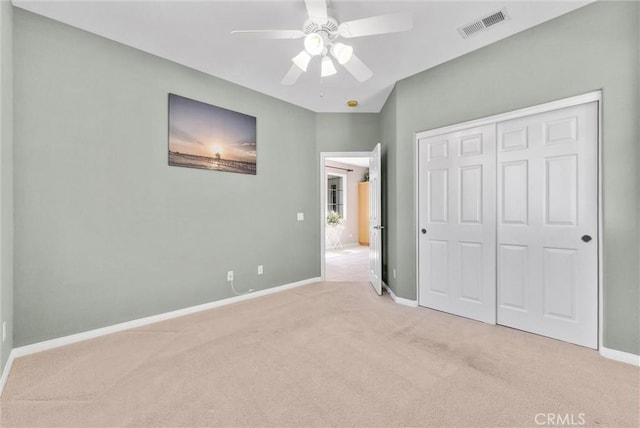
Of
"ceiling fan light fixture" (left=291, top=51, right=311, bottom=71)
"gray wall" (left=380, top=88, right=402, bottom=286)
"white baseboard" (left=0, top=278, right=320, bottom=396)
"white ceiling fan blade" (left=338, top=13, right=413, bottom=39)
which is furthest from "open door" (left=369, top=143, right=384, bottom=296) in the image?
"white ceiling fan blade" (left=338, top=13, right=413, bottom=39)

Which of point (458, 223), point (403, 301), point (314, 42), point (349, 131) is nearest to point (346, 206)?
point (349, 131)

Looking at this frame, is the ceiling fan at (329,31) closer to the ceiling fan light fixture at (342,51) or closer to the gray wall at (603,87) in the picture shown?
the ceiling fan light fixture at (342,51)

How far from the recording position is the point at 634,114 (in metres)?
2.10

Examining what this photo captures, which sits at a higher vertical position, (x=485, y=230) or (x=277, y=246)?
(x=485, y=230)

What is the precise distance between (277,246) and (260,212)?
571mm

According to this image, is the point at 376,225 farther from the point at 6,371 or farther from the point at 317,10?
the point at 6,371

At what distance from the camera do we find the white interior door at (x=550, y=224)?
2.35 m

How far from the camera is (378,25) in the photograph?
194cm

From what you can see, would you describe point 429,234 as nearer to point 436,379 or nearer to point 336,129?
point 436,379

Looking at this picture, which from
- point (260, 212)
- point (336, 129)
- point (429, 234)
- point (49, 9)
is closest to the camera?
point (49, 9)

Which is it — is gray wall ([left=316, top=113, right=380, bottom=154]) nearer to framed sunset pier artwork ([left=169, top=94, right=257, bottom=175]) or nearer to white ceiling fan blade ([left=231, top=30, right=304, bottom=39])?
framed sunset pier artwork ([left=169, top=94, right=257, bottom=175])

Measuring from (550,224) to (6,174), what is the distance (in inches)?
172

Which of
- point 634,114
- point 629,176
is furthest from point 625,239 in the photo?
point 634,114

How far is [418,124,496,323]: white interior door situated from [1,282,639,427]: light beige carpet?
14.3 inches
